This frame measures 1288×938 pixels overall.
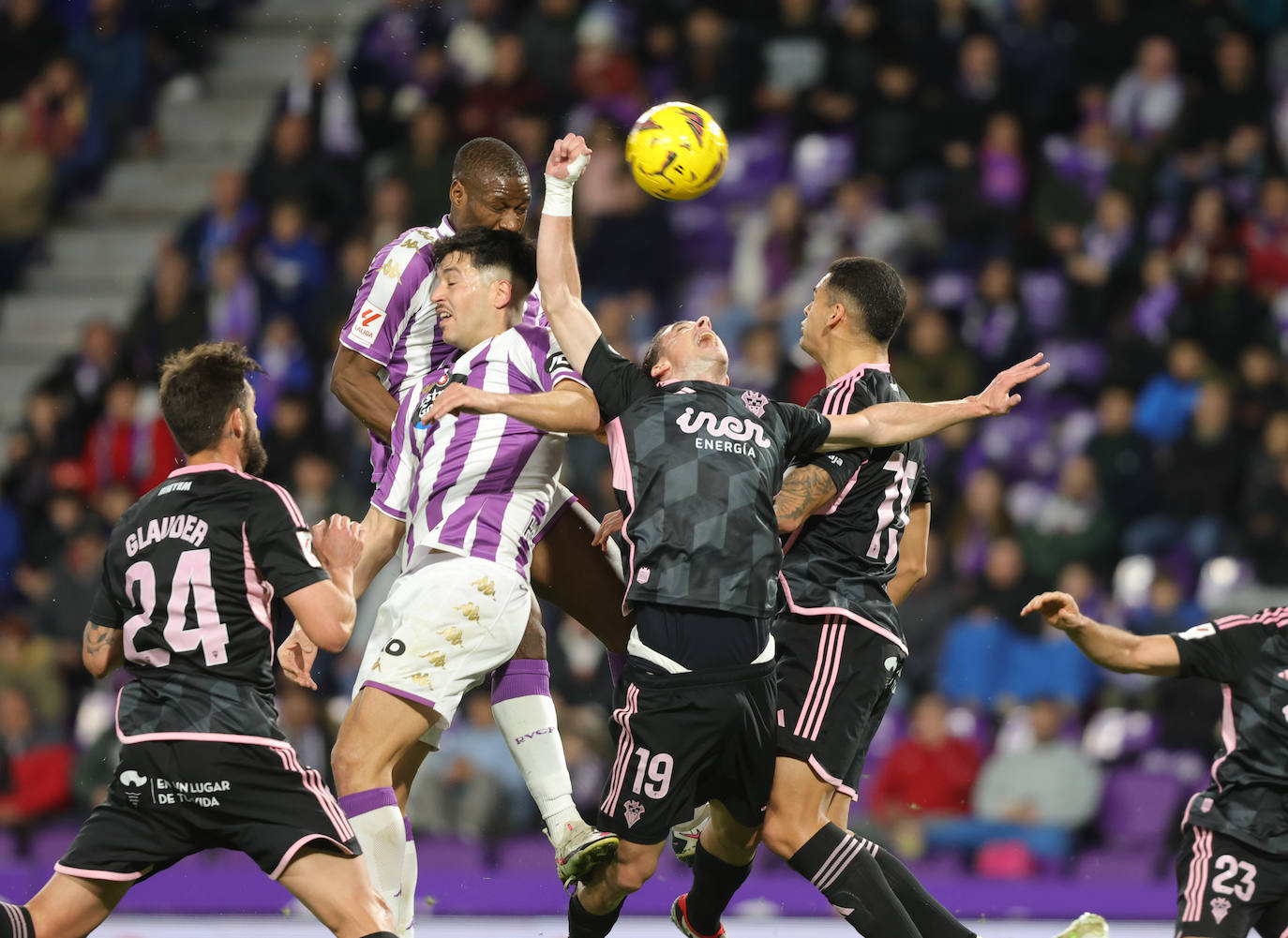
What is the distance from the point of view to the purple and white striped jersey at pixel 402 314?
6.13 metres

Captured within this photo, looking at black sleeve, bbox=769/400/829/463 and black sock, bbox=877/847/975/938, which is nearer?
black sleeve, bbox=769/400/829/463

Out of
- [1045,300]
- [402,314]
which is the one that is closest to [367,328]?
[402,314]

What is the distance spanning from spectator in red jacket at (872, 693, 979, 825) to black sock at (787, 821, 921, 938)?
4091 millimetres

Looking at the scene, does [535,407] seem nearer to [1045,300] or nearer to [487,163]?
[487,163]

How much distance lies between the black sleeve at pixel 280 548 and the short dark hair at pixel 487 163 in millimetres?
1950

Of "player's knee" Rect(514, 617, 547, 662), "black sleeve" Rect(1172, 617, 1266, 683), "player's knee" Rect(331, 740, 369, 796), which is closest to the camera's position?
"player's knee" Rect(331, 740, 369, 796)

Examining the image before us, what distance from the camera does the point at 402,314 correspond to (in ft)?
20.3

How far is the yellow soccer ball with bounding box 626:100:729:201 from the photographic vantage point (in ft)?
18.5

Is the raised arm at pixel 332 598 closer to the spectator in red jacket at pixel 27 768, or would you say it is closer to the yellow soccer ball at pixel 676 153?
the yellow soccer ball at pixel 676 153

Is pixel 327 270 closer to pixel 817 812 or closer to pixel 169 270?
pixel 169 270

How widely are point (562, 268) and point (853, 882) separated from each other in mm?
2205

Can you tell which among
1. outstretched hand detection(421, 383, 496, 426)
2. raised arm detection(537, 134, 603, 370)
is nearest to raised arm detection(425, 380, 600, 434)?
outstretched hand detection(421, 383, 496, 426)

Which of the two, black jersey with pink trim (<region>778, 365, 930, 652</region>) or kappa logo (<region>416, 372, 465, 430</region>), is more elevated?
kappa logo (<region>416, 372, 465, 430</region>)

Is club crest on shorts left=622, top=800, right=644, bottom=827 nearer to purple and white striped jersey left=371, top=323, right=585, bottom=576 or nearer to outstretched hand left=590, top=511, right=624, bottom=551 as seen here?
purple and white striped jersey left=371, top=323, right=585, bottom=576
